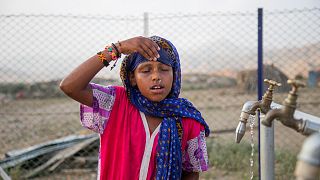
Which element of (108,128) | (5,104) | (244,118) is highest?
(244,118)

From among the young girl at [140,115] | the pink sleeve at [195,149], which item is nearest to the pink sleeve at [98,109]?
the young girl at [140,115]

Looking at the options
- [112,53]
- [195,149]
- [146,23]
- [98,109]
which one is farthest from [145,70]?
[146,23]

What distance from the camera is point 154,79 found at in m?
1.69

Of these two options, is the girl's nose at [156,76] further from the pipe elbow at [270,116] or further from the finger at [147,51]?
the pipe elbow at [270,116]

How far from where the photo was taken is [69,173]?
4.90 m

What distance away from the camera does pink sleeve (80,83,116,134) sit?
1.71 metres

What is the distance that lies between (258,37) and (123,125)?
6.82 feet

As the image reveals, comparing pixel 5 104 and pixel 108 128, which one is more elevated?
pixel 108 128

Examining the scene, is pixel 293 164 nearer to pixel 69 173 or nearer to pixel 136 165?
pixel 69 173

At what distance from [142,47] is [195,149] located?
53cm

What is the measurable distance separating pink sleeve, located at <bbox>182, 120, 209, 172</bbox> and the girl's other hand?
377 millimetres

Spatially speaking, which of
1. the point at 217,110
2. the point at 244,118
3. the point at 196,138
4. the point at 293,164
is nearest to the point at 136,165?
the point at 196,138

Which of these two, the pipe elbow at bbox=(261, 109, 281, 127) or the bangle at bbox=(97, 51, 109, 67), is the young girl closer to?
the bangle at bbox=(97, 51, 109, 67)

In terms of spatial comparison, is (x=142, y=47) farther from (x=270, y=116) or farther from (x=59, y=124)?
(x=59, y=124)
